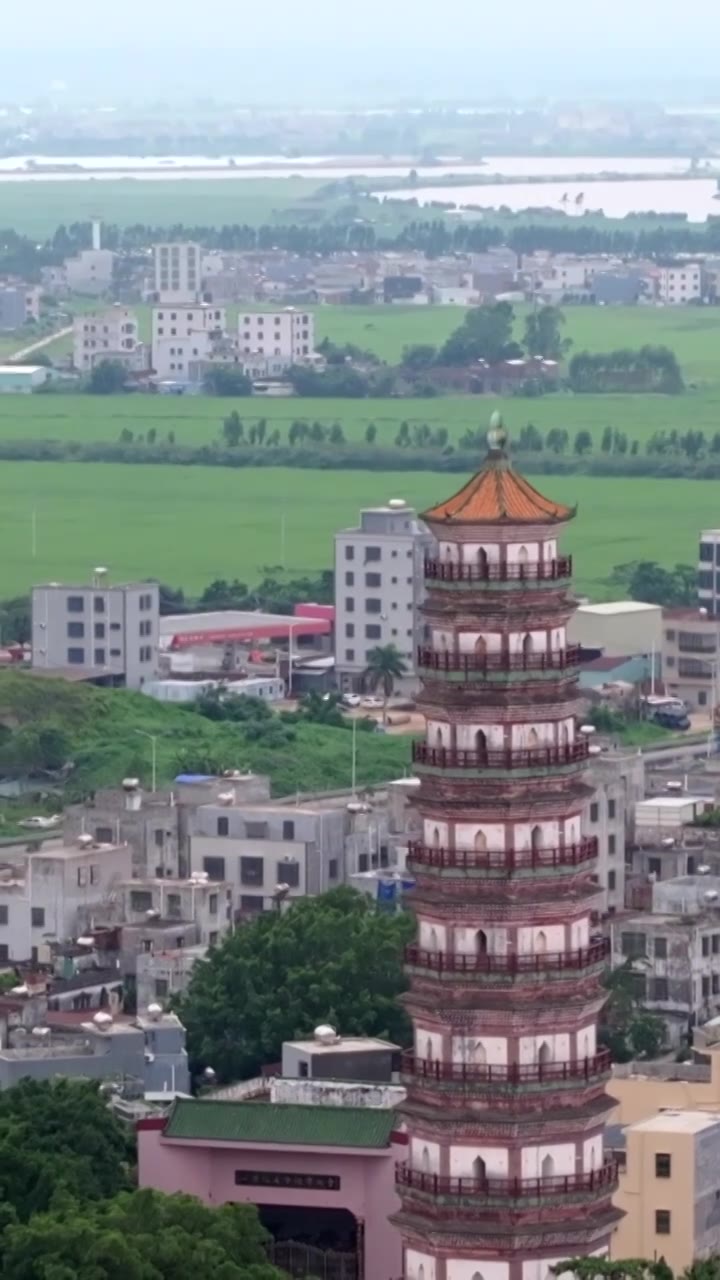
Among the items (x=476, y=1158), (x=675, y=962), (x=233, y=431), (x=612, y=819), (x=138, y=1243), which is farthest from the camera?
(x=233, y=431)

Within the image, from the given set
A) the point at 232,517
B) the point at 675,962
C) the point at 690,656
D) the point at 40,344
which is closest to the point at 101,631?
→ the point at 690,656

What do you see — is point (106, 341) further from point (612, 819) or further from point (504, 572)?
point (504, 572)

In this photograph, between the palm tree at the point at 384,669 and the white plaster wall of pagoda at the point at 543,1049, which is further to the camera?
the palm tree at the point at 384,669

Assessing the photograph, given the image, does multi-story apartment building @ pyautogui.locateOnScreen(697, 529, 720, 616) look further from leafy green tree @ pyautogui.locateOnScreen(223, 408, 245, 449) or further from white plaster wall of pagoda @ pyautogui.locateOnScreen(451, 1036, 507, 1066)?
white plaster wall of pagoda @ pyautogui.locateOnScreen(451, 1036, 507, 1066)

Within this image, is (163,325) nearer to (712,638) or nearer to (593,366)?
(593,366)

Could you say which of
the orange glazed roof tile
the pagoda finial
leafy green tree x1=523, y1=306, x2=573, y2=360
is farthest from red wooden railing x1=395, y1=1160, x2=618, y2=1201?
leafy green tree x1=523, y1=306, x2=573, y2=360

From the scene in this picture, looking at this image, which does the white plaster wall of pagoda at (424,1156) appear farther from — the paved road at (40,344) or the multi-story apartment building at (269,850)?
the paved road at (40,344)

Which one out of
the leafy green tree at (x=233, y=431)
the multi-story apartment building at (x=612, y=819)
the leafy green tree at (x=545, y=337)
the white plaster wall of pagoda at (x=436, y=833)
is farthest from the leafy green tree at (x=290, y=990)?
the leafy green tree at (x=545, y=337)
